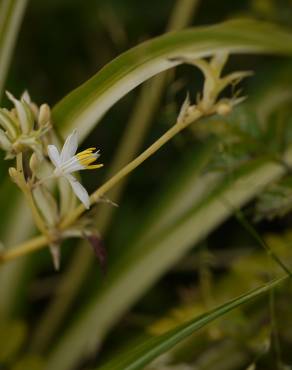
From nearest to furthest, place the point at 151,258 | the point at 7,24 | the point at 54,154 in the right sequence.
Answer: the point at 54,154 → the point at 7,24 → the point at 151,258

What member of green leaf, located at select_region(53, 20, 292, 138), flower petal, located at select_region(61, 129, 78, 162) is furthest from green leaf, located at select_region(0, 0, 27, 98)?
flower petal, located at select_region(61, 129, 78, 162)

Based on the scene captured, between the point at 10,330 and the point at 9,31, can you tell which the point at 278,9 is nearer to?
the point at 9,31

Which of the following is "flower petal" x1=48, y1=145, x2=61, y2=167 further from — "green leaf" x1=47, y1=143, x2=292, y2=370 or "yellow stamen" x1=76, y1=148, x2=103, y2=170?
"green leaf" x1=47, y1=143, x2=292, y2=370

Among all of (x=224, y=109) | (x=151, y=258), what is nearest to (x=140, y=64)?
(x=224, y=109)

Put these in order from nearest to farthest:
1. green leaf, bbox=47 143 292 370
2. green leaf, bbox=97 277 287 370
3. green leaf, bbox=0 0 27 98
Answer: green leaf, bbox=97 277 287 370 → green leaf, bbox=0 0 27 98 → green leaf, bbox=47 143 292 370

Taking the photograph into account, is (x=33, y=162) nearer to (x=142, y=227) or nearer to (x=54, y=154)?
(x=54, y=154)

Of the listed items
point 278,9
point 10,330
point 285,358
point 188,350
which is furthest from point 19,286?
point 278,9
